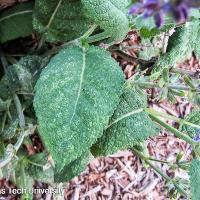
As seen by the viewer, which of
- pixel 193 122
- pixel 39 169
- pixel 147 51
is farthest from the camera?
pixel 147 51

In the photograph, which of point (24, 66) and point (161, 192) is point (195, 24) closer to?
point (24, 66)

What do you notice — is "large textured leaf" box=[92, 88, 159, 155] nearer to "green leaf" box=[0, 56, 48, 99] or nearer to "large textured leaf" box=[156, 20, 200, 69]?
"large textured leaf" box=[156, 20, 200, 69]

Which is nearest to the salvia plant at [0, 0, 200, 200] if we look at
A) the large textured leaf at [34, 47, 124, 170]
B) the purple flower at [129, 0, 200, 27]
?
the large textured leaf at [34, 47, 124, 170]

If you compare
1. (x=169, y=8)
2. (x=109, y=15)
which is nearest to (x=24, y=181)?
(x=109, y=15)

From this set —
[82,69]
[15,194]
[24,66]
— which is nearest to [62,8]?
[24,66]

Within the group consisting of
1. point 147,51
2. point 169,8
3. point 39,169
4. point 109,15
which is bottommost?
point 39,169

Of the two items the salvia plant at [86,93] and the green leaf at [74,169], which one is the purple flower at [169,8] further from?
the green leaf at [74,169]

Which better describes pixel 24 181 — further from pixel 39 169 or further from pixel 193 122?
pixel 193 122

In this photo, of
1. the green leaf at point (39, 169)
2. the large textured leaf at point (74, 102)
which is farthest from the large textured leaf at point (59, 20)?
the green leaf at point (39, 169)
